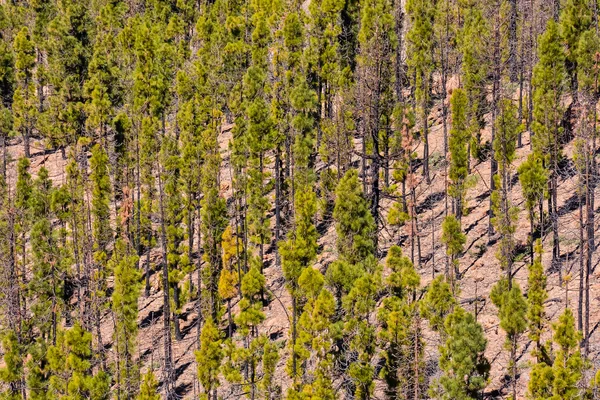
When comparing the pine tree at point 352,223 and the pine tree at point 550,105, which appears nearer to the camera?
the pine tree at point 352,223

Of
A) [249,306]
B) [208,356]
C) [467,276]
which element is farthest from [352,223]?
[208,356]

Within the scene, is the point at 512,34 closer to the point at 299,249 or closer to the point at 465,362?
the point at 299,249

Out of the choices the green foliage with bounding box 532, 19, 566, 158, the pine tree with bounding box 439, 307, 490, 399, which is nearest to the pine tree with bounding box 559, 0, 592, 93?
the green foliage with bounding box 532, 19, 566, 158

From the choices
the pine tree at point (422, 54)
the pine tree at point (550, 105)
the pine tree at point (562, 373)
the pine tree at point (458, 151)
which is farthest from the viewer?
the pine tree at point (422, 54)

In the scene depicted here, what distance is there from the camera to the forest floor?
3372 centimetres

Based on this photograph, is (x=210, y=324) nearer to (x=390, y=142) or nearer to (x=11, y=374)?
(x=11, y=374)

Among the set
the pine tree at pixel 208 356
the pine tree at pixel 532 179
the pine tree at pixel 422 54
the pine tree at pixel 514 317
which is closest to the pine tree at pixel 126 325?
the pine tree at pixel 208 356

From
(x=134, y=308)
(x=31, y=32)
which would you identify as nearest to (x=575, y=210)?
(x=134, y=308)

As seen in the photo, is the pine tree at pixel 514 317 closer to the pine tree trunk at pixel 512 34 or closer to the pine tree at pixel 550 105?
the pine tree at pixel 550 105

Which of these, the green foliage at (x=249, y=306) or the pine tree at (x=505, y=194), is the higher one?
the pine tree at (x=505, y=194)

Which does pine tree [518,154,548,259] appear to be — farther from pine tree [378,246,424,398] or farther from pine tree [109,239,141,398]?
pine tree [109,239,141,398]

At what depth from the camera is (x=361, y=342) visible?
31328 mm

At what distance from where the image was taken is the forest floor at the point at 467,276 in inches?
1328

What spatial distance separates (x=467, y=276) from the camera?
38188mm
